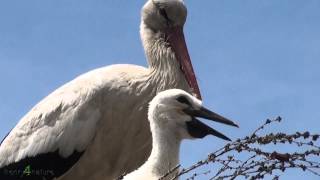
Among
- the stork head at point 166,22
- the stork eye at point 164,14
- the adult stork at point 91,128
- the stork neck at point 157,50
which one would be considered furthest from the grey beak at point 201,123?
the stork eye at point 164,14

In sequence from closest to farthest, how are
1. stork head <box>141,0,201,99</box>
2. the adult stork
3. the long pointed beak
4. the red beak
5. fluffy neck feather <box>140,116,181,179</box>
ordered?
fluffy neck feather <box>140,116,181,179</box> < the long pointed beak < the adult stork < the red beak < stork head <box>141,0,201,99</box>

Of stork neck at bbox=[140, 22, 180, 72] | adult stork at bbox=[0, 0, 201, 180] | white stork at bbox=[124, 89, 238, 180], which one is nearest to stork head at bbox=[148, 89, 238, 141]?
white stork at bbox=[124, 89, 238, 180]

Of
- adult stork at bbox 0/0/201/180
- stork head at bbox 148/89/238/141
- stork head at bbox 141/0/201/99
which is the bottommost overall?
adult stork at bbox 0/0/201/180

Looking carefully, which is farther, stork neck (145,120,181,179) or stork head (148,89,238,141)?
stork head (148,89,238,141)

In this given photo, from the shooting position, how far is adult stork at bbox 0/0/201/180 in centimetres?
771

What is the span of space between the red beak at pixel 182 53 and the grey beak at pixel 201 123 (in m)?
1.14

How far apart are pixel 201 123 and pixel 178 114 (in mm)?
198

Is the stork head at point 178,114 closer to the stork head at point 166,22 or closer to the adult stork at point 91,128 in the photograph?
the adult stork at point 91,128

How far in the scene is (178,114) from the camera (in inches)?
259

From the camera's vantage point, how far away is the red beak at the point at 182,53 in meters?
7.89

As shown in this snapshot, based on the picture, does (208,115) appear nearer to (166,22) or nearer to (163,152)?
(163,152)

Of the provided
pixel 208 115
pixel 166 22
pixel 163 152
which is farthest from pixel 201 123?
pixel 166 22

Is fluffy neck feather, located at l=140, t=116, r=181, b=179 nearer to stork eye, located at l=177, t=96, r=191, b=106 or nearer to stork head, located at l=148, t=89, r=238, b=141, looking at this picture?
stork head, located at l=148, t=89, r=238, b=141

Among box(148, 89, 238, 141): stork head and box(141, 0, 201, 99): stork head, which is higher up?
box(141, 0, 201, 99): stork head
